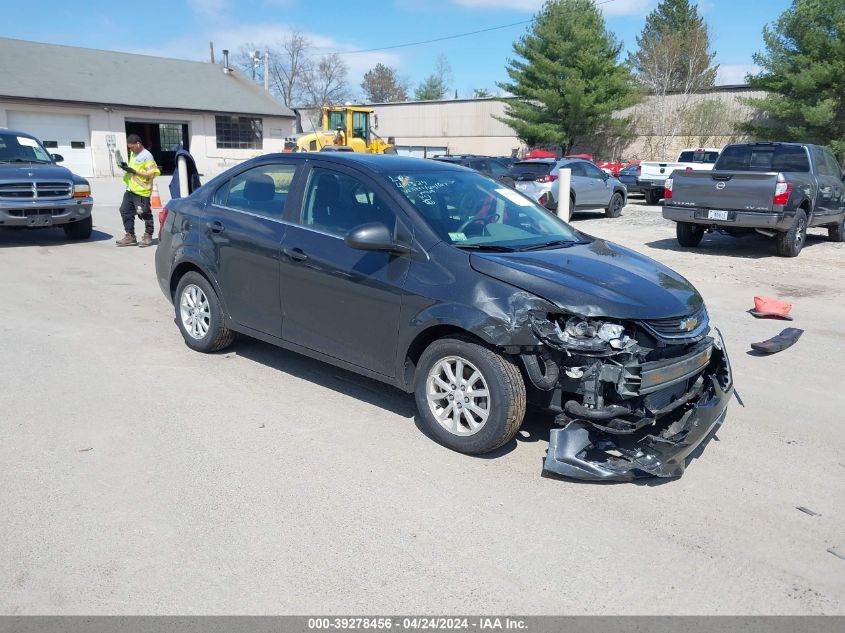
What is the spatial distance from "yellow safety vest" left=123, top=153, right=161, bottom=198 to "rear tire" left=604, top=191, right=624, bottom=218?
11780mm

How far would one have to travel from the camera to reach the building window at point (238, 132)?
36938 millimetres

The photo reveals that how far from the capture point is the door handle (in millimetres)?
5051

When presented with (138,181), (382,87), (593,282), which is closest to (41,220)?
(138,181)

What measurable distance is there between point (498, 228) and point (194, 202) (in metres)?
2.77

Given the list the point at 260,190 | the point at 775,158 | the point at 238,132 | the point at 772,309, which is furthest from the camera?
the point at 238,132

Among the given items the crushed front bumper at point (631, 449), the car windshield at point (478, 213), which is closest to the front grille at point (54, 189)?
the car windshield at point (478, 213)

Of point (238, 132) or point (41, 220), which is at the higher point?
point (238, 132)

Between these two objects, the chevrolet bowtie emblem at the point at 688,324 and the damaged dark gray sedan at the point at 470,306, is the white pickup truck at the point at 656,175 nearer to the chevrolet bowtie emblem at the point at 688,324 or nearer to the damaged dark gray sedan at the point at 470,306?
the damaged dark gray sedan at the point at 470,306

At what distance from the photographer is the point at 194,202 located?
20.1 feet

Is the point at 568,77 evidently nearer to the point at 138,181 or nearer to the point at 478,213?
the point at 138,181

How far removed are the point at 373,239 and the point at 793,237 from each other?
33.1 feet

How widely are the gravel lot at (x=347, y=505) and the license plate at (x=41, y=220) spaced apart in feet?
19.8

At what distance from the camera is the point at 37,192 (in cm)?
1151

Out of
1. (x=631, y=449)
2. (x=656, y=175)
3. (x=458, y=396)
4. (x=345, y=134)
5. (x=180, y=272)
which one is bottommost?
(x=631, y=449)
